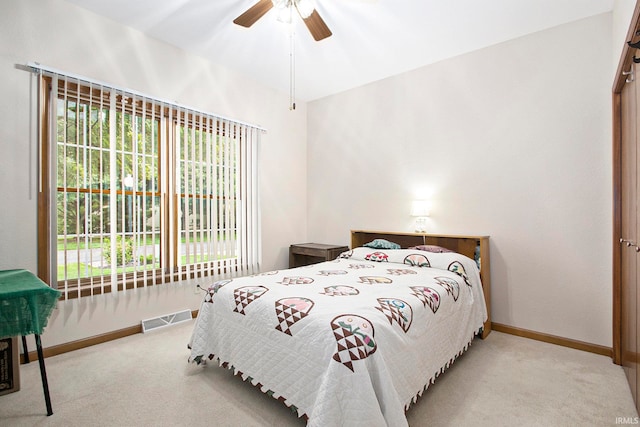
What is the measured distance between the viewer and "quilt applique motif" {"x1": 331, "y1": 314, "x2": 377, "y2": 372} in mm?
1321

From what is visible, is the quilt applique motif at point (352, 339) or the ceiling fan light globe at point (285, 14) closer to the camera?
the quilt applique motif at point (352, 339)

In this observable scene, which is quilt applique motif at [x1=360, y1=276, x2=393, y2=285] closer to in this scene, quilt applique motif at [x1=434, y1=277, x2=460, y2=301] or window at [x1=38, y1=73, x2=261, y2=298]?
quilt applique motif at [x1=434, y1=277, x2=460, y2=301]

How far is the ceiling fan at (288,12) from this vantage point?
207 centimetres

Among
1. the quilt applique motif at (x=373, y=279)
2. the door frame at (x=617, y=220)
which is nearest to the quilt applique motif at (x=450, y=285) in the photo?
the quilt applique motif at (x=373, y=279)

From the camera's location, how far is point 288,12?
7.16 ft

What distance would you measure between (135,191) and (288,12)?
2.00 metres

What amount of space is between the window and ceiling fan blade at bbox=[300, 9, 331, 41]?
62.5 inches

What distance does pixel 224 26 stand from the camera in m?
2.76

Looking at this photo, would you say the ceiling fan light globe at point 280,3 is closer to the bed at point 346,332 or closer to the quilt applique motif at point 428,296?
the bed at point 346,332

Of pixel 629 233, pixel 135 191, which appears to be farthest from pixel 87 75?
pixel 629 233

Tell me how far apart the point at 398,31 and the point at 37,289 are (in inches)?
127

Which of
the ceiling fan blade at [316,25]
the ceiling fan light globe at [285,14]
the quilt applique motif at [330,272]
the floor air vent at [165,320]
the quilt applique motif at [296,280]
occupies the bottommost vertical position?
the floor air vent at [165,320]

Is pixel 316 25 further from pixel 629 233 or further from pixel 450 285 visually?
pixel 629 233

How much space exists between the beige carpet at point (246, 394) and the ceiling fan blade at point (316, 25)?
2.50m
